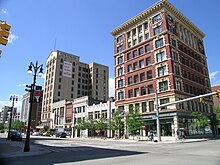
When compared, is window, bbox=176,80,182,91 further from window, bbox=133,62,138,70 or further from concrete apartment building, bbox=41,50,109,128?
concrete apartment building, bbox=41,50,109,128

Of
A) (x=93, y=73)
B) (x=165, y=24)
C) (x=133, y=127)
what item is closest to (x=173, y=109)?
(x=133, y=127)

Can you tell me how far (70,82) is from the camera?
9706 cm

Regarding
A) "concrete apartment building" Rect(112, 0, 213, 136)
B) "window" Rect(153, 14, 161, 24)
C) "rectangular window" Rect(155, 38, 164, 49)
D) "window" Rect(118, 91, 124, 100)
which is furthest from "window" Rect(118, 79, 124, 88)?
"window" Rect(153, 14, 161, 24)

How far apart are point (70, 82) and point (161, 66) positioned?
63636mm

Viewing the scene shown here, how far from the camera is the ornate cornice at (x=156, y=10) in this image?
44.5 metres

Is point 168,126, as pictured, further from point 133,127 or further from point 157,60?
point 157,60

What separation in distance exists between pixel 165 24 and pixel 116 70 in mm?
17827

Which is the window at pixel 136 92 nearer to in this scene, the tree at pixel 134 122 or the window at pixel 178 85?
the tree at pixel 134 122

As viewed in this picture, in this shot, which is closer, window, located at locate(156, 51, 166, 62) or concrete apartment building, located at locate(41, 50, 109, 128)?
window, located at locate(156, 51, 166, 62)

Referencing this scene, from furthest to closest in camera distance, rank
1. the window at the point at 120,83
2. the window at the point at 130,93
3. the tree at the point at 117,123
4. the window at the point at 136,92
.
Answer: the window at the point at 120,83
the window at the point at 130,93
the window at the point at 136,92
the tree at the point at 117,123

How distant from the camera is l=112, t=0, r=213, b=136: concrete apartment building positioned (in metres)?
39.4

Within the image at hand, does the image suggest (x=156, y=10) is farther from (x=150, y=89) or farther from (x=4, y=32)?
(x=4, y=32)

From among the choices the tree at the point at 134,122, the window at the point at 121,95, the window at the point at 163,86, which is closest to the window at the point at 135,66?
the window at the point at 121,95

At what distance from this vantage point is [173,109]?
37.0 metres
